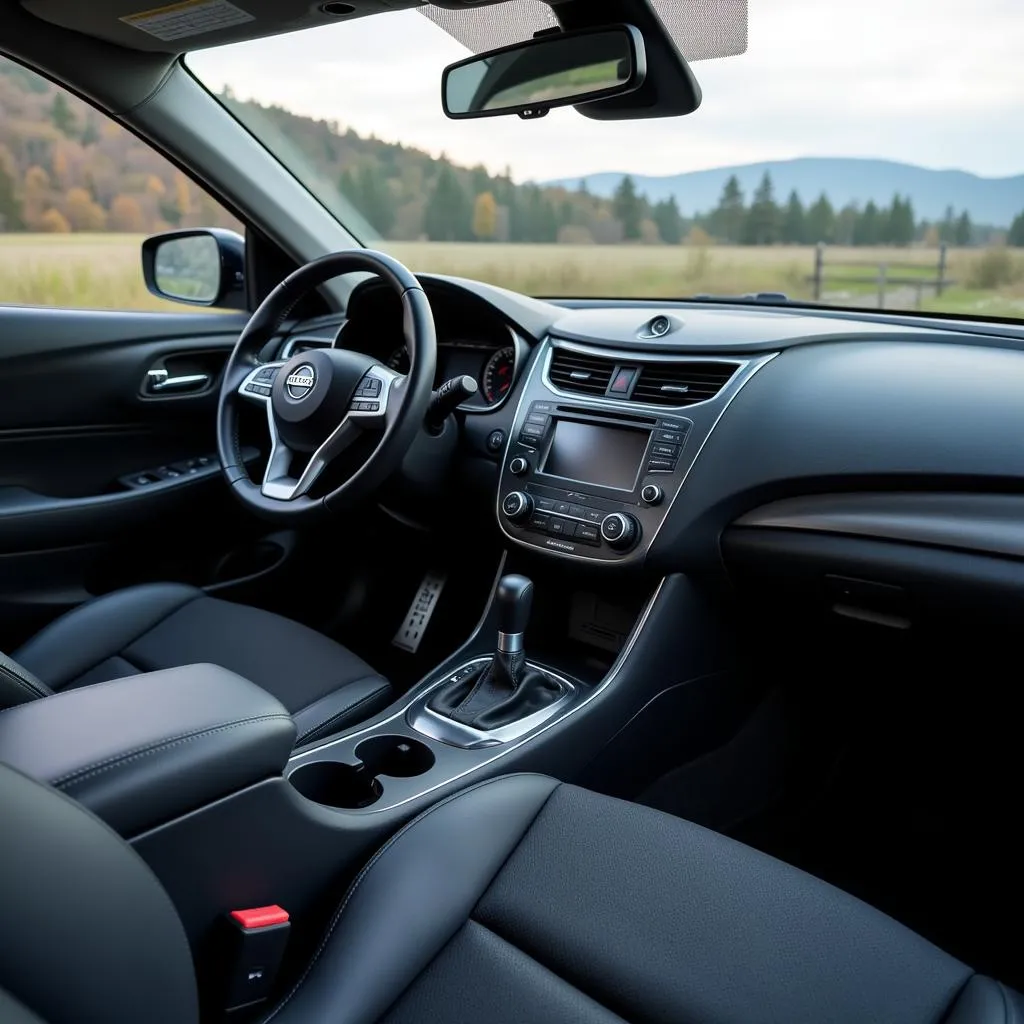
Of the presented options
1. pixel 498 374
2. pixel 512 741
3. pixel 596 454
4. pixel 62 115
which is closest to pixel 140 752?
pixel 512 741

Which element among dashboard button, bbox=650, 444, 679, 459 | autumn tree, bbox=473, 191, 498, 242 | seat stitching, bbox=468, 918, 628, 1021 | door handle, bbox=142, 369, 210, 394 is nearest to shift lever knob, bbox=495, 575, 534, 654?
dashboard button, bbox=650, 444, 679, 459

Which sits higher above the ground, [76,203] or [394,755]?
[76,203]

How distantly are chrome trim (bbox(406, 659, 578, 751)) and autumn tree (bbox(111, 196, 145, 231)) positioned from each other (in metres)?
1.65

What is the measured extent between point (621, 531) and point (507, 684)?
38 cm

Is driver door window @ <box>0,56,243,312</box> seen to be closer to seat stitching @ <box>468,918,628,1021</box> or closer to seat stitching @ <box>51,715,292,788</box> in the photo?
seat stitching @ <box>51,715,292,788</box>

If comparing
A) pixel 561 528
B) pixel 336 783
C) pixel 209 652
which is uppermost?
pixel 561 528

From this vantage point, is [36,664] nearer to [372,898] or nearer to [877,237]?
[372,898]

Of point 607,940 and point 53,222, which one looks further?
point 53,222

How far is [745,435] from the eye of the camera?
1904mm

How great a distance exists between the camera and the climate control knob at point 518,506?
2123mm

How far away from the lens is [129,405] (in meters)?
2.74

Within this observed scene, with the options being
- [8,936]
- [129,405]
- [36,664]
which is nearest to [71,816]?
[8,936]

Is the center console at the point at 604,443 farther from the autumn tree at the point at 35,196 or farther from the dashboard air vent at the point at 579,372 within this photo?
the autumn tree at the point at 35,196

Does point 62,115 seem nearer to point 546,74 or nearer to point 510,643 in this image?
point 546,74
